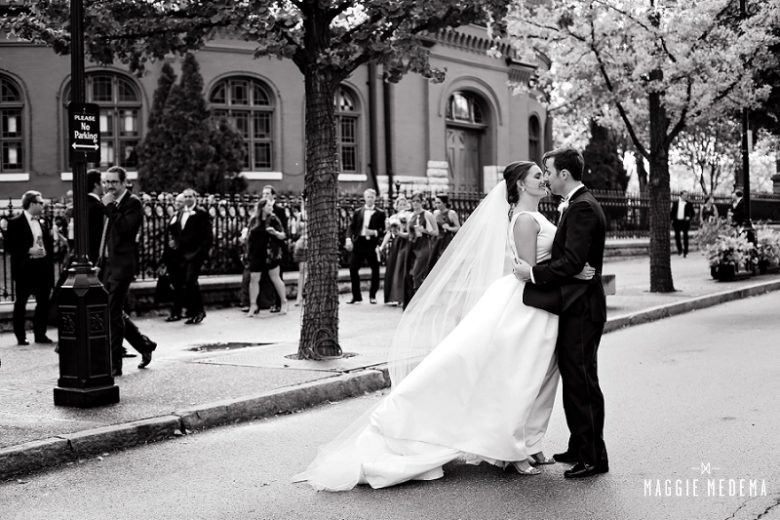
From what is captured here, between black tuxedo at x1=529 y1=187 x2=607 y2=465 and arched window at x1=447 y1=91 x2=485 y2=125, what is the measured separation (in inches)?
1121

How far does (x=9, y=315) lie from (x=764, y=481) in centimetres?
1176

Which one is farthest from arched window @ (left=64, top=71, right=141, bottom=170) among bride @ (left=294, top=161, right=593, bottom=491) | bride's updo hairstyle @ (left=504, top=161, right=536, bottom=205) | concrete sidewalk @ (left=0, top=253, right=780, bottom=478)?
bride @ (left=294, top=161, right=593, bottom=491)

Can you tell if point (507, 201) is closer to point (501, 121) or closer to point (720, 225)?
point (720, 225)

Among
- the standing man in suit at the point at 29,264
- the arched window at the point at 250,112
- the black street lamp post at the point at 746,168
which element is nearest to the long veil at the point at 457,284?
the standing man in suit at the point at 29,264

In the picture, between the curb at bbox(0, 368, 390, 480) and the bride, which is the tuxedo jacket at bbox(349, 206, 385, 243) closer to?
the curb at bbox(0, 368, 390, 480)

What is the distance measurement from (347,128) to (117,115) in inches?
286

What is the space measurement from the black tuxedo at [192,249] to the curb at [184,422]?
600cm

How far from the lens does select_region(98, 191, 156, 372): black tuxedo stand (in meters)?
9.69

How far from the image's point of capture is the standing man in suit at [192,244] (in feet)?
49.0

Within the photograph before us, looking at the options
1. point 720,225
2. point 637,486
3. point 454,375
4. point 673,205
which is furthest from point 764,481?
point 673,205

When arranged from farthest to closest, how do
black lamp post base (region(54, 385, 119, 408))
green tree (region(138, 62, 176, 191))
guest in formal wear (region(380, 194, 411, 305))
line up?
1. green tree (region(138, 62, 176, 191))
2. guest in formal wear (region(380, 194, 411, 305))
3. black lamp post base (region(54, 385, 119, 408))

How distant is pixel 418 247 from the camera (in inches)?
632

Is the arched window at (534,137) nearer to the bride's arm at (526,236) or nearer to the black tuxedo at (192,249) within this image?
the black tuxedo at (192,249)

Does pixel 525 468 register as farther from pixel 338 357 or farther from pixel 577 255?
pixel 338 357
